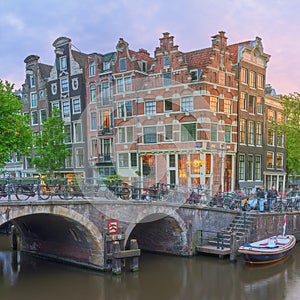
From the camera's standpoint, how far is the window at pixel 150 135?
3244 centimetres

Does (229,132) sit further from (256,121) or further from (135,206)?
(135,206)

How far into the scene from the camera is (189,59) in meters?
32.1

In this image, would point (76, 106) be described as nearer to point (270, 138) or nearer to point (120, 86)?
point (120, 86)

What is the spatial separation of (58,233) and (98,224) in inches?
134

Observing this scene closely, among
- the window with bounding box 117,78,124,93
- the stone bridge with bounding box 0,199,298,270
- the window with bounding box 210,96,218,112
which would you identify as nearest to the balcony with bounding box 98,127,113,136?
the window with bounding box 117,78,124,93

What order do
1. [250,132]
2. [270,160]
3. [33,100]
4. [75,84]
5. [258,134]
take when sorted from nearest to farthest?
[250,132] < [258,134] < [270,160] < [75,84] < [33,100]

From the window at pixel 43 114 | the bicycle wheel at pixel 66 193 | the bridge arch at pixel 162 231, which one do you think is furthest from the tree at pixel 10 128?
the window at pixel 43 114

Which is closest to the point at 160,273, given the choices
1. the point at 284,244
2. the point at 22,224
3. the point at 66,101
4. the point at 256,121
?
the point at 284,244

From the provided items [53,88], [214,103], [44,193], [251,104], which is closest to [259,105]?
[251,104]

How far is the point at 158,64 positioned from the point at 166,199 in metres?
14.9

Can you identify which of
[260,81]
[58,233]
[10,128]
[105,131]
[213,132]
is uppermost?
[260,81]

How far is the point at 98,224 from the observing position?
17.7 meters

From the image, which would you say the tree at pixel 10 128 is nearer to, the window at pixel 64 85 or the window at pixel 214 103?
the window at pixel 214 103

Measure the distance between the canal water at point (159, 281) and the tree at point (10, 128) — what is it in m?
6.95
